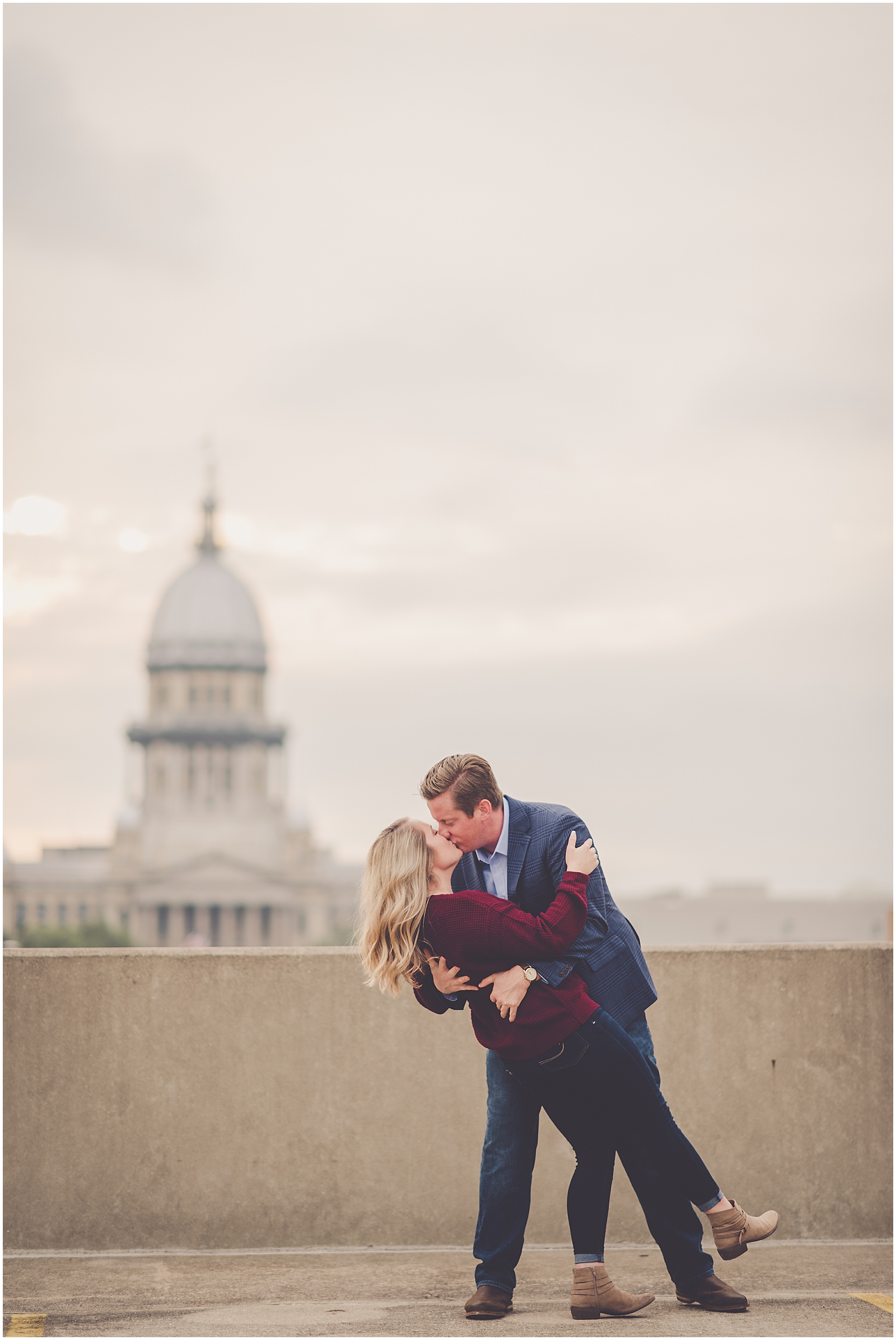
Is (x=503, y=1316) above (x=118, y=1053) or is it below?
below

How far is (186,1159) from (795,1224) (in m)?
2.07

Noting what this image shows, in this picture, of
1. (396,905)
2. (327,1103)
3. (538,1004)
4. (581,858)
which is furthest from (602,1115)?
(327,1103)

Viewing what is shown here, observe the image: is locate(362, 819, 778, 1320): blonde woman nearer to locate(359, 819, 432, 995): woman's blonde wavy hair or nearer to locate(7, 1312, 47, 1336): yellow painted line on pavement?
locate(359, 819, 432, 995): woman's blonde wavy hair

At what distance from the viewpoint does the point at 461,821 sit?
4184 millimetres

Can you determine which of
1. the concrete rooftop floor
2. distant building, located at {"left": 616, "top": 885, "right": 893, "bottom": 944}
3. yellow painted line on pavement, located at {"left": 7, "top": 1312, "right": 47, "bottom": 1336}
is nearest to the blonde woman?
the concrete rooftop floor

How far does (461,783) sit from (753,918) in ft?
407

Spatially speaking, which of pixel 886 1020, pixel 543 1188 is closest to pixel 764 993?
pixel 886 1020

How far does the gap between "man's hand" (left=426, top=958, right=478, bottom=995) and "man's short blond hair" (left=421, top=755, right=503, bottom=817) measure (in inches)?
14.8

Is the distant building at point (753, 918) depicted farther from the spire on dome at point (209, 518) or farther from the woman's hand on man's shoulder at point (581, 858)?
the woman's hand on man's shoulder at point (581, 858)

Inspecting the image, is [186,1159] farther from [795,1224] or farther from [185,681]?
[185,681]

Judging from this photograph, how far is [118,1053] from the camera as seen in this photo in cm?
562

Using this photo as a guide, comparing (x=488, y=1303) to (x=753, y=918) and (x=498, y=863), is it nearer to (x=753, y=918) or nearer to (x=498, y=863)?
(x=498, y=863)

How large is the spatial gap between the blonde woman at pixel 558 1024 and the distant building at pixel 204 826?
121 metres

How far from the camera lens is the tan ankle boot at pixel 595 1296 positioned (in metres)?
4.40
